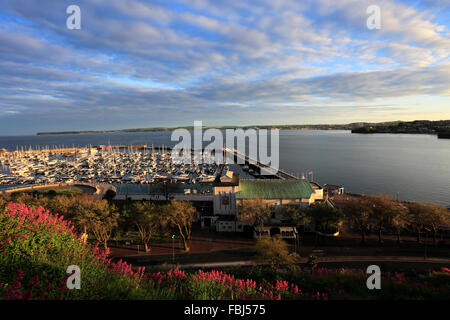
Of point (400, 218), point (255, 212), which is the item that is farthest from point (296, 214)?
point (400, 218)

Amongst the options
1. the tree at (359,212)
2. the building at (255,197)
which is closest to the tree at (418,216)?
the tree at (359,212)

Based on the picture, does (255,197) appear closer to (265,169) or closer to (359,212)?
(359,212)

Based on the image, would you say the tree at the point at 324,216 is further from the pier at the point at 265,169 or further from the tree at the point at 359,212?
the pier at the point at 265,169

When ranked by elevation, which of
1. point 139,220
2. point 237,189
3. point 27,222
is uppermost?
point 27,222

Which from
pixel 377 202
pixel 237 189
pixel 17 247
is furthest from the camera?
pixel 237 189

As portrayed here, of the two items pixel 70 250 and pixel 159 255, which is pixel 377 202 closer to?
pixel 159 255

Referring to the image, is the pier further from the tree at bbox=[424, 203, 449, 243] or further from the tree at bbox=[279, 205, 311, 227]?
the tree at bbox=[424, 203, 449, 243]
